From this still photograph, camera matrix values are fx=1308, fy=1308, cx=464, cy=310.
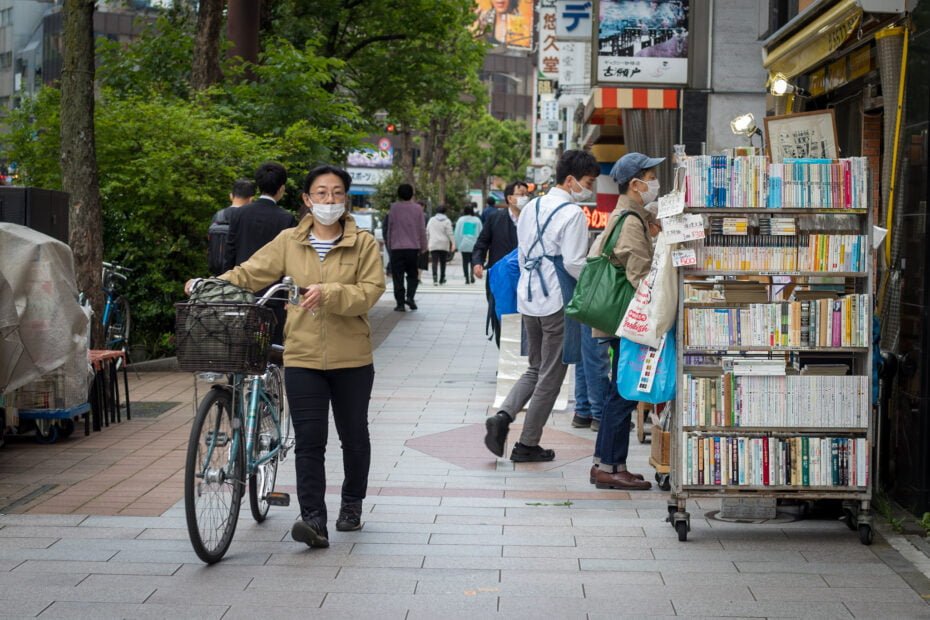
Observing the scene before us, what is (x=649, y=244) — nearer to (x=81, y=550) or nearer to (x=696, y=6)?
(x=81, y=550)

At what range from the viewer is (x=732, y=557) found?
600 centimetres

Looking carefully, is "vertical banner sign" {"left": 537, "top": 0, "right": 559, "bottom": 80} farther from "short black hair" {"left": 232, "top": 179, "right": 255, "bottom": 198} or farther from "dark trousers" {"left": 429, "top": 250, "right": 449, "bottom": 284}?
"short black hair" {"left": 232, "top": 179, "right": 255, "bottom": 198}

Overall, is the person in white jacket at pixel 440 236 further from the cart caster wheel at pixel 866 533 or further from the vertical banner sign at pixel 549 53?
the cart caster wheel at pixel 866 533

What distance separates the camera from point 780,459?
631 cm

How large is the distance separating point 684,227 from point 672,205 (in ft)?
0.50

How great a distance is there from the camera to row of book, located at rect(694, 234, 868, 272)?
20.7ft

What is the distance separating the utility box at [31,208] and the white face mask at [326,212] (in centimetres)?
381

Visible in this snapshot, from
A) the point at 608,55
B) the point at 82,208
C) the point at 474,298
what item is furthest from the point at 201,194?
the point at 474,298

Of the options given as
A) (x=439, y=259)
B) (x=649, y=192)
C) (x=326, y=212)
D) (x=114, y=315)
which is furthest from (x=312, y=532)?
(x=439, y=259)

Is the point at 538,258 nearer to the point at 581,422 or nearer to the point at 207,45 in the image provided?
the point at 581,422

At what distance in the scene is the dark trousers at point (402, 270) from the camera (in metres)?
20.0

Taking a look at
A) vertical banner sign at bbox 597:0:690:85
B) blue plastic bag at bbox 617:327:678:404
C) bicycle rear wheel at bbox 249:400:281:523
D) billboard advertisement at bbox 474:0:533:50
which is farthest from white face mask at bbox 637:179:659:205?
billboard advertisement at bbox 474:0:533:50

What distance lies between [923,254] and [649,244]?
1413mm

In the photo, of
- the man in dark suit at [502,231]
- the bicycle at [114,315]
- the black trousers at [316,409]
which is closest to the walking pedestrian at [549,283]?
the black trousers at [316,409]
